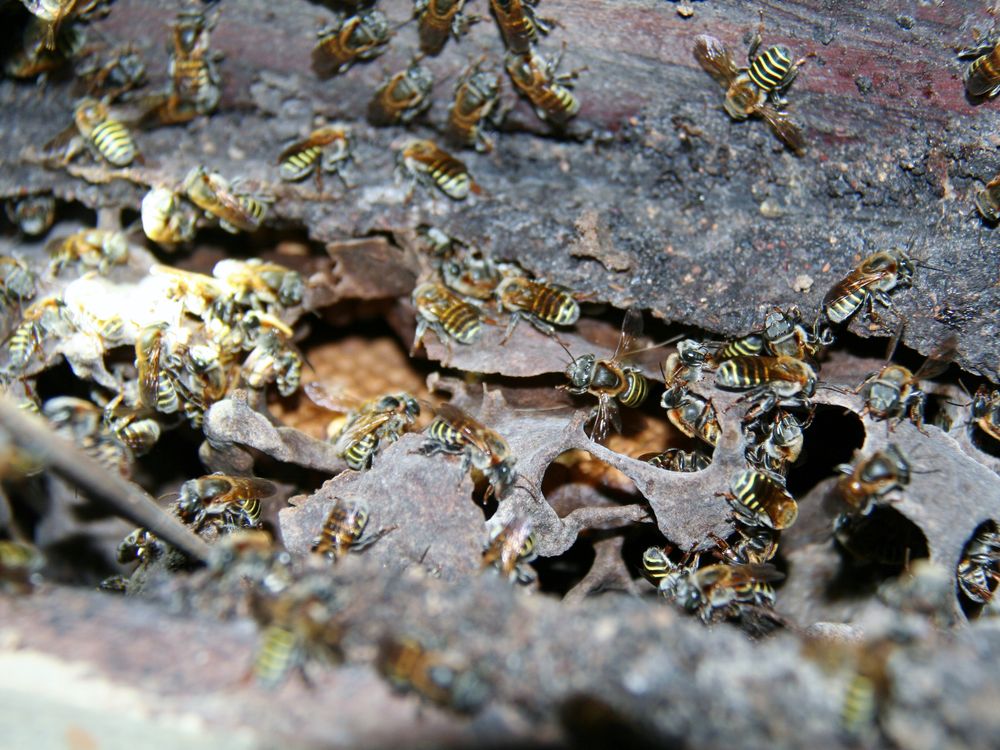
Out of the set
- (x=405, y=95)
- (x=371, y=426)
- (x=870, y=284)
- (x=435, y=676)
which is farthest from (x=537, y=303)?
(x=435, y=676)

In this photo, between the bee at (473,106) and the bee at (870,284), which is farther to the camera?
the bee at (473,106)

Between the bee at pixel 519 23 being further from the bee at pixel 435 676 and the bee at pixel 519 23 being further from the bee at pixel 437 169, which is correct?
the bee at pixel 435 676

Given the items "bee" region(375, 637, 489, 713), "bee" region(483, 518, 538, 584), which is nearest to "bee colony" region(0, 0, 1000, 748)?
"bee" region(483, 518, 538, 584)

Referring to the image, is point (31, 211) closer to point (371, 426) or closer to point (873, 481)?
point (371, 426)

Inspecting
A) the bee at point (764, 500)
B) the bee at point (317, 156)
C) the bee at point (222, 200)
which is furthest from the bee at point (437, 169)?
the bee at point (764, 500)

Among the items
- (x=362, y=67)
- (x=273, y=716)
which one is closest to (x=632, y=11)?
(x=362, y=67)

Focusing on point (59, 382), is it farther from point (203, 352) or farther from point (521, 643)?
point (521, 643)

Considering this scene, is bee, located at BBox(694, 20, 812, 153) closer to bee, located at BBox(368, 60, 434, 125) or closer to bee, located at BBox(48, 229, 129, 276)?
bee, located at BBox(368, 60, 434, 125)
